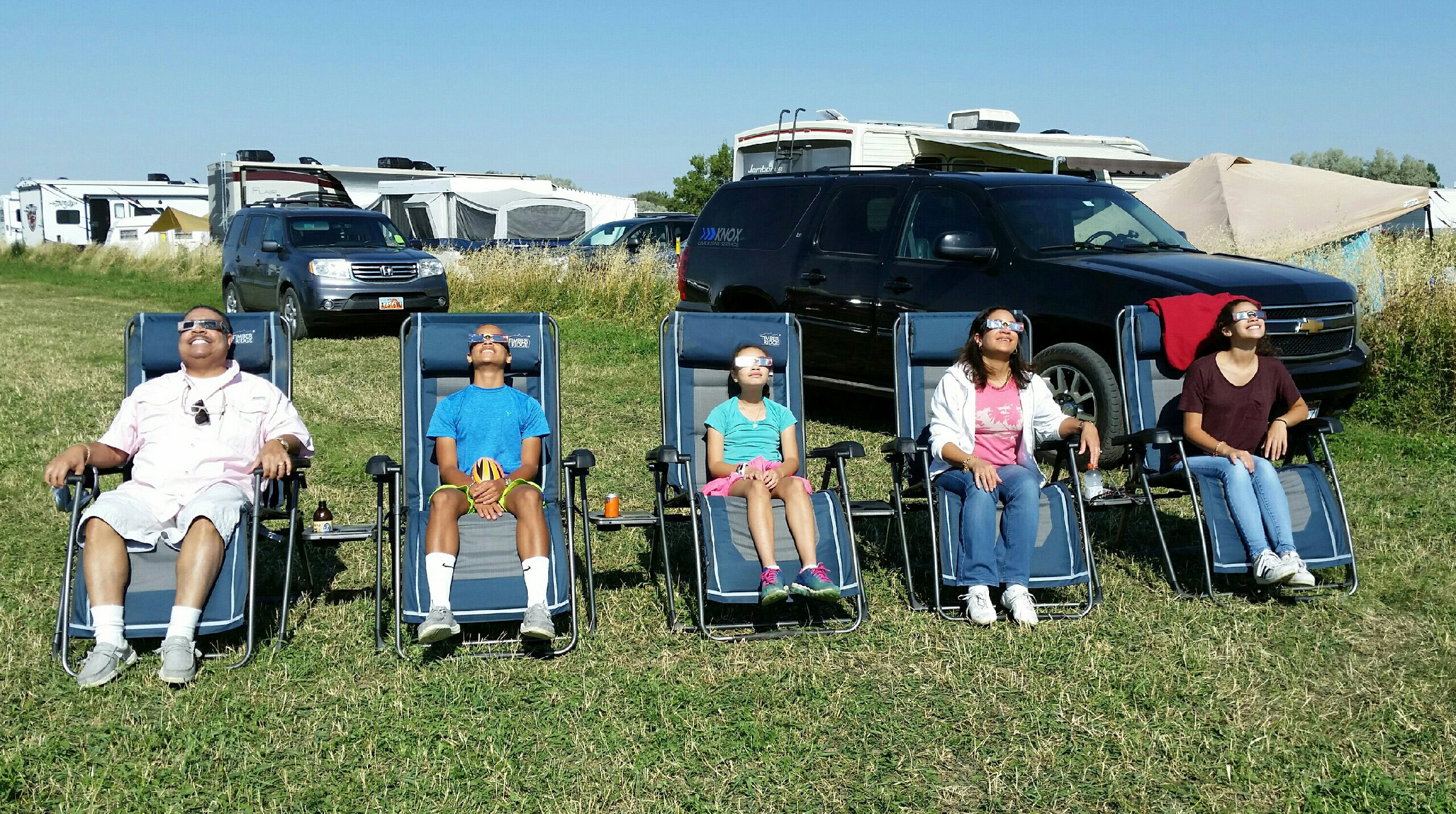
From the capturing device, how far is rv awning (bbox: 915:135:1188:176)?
16953 mm

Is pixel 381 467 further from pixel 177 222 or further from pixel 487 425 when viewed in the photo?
pixel 177 222

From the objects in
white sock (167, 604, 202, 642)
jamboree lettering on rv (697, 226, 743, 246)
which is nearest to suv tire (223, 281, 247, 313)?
jamboree lettering on rv (697, 226, 743, 246)

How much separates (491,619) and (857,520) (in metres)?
2.76

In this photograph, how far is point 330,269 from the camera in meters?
15.0

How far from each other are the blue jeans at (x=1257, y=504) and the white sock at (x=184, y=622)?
4.28 meters

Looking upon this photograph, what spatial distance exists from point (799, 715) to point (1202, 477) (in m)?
2.50

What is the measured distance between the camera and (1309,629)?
505 cm

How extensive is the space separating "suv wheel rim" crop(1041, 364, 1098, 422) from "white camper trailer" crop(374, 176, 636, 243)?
1735 centimetres

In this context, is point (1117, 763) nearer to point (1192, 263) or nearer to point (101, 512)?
point (101, 512)

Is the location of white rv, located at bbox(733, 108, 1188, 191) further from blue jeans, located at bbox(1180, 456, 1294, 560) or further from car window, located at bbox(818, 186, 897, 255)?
blue jeans, located at bbox(1180, 456, 1294, 560)

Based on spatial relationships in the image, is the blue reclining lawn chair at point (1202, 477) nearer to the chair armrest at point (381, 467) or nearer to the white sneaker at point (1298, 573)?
the white sneaker at point (1298, 573)

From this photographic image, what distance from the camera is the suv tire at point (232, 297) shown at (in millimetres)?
17344

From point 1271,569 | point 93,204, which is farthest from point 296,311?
point 93,204

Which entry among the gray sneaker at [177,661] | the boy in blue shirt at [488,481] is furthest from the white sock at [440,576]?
the gray sneaker at [177,661]
